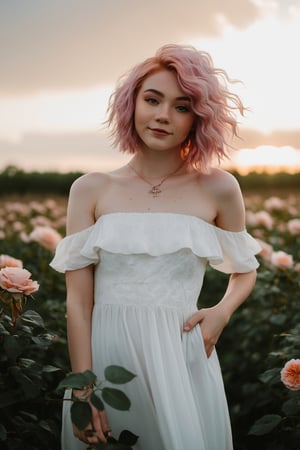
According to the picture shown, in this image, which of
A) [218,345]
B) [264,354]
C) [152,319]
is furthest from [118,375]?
[218,345]

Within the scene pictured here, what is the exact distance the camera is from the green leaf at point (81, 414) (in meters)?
1.74

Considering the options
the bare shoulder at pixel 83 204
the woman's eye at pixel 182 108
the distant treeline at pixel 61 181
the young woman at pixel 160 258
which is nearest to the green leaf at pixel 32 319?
the young woman at pixel 160 258

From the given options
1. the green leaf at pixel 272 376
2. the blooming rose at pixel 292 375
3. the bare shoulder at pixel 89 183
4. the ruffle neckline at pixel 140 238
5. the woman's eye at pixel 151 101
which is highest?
the woman's eye at pixel 151 101

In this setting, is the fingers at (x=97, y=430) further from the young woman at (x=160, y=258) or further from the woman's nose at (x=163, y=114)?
the woman's nose at (x=163, y=114)

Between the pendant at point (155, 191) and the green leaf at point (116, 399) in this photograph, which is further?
the pendant at point (155, 191)

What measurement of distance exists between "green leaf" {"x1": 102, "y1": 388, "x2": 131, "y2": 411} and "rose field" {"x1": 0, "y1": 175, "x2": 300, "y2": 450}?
410 millimetres

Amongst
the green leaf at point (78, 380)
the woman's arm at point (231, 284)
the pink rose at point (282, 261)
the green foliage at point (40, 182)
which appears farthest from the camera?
the green foliage at point (40, 182)

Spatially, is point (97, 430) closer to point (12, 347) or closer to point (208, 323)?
point (12, 347)

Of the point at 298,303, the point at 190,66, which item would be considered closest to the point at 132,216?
the point at 190,66

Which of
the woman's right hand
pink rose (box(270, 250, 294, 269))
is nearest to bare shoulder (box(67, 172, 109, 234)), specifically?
the woman's right hand

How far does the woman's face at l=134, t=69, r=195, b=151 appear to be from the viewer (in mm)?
2160

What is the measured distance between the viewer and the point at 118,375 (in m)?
1.71

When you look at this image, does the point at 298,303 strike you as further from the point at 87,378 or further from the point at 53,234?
the point at 87,378

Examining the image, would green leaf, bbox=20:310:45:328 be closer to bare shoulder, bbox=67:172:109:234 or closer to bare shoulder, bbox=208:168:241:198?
bare shoulder, bbox=67:172:109:234
